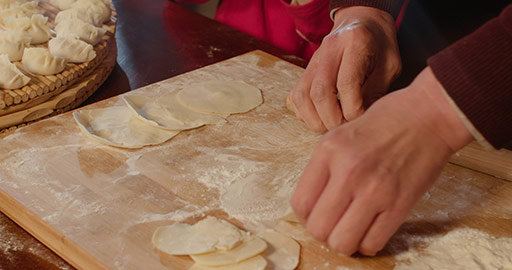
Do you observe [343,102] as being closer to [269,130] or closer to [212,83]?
[269,130]

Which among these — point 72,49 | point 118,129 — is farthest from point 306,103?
point 72,49

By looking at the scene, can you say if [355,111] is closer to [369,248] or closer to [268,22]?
[369,248]

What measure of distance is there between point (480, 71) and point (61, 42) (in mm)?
1229

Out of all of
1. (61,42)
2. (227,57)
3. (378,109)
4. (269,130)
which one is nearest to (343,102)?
(269,130)

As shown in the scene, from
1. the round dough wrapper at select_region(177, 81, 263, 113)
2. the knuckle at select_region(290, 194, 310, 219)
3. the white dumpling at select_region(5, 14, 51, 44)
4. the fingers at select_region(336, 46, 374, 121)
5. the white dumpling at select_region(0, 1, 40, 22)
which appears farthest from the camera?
the white dumpling at select_region(0, 1, 40, 22)

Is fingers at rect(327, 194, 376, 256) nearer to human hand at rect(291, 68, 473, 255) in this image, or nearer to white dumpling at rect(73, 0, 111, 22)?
human hand at rect(291, 68, 473, 255)

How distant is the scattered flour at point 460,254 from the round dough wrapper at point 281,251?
8.1 inches

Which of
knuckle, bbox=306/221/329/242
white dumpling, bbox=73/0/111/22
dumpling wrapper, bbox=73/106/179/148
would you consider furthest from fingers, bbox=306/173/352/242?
white dumpling, bbox=73/0/111/22

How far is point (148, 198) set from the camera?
123cm

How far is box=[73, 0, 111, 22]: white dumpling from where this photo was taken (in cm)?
198

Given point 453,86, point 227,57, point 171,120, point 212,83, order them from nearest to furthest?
point 453,86 < point 171,120 < point 212,83 < point 227,57

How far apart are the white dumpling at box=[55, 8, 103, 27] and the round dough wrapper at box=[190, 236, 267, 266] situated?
1157mm

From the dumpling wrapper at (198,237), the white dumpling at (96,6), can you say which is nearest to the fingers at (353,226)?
the dumpling wrapper at (198,237)

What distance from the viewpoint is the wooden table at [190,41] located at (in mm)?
1873
